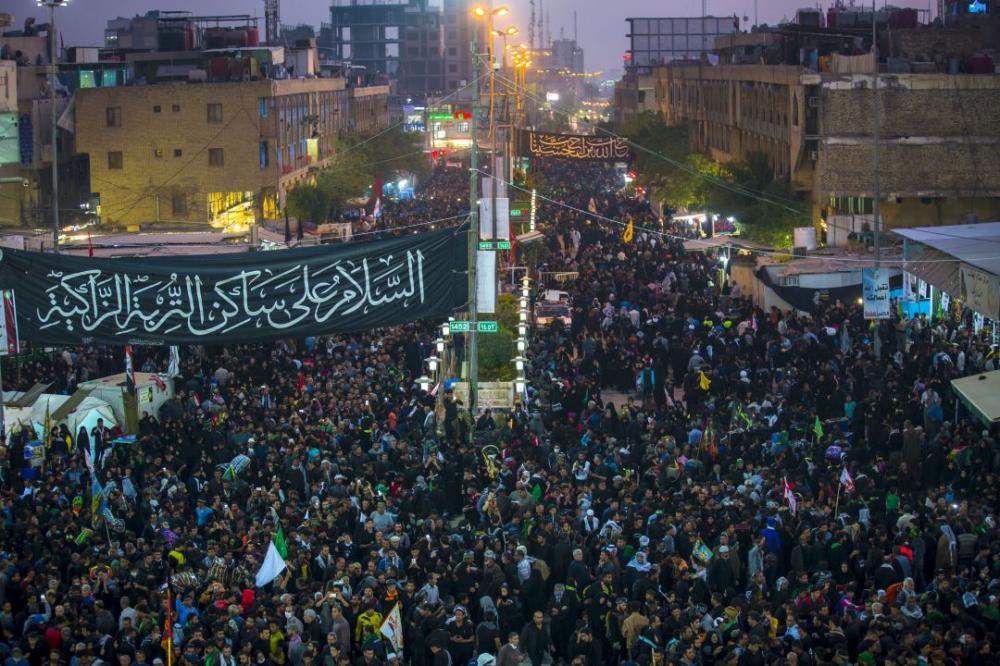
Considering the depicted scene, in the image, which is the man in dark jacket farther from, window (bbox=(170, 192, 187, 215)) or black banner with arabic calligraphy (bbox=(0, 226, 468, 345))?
window (bbox=(170, 192, 187, 215))

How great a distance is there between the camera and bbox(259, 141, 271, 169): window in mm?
53147

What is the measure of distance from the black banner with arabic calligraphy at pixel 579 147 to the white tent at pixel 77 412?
526 inches

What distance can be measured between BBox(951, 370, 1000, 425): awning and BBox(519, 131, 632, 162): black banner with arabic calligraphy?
1297cm

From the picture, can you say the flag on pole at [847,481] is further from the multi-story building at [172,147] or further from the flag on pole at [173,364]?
the multi-story building at [172,147]

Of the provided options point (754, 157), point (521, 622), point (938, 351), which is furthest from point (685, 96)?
point (521, 622)

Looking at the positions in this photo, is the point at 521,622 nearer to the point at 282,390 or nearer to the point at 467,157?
the point at 282,390

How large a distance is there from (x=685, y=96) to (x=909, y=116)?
1301 inches

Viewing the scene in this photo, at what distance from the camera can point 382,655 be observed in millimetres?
12984

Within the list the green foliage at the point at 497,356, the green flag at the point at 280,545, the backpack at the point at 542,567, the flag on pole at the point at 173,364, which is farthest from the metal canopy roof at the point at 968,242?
the flag on pole at the point at 173,364

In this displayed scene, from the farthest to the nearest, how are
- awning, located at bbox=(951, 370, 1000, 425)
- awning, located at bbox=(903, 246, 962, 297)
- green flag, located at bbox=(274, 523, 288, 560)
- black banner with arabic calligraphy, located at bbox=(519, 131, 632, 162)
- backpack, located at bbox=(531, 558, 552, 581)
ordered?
black banner with arabic calligraphy, located at bbox=(519, 131, 632, 162)
awning, located at bbox=(903, 246, 962, 297)
awning, located at bbox=(951, 370, 1000, 425)
green flag, located at bbox=(274, 523, 288, 560)
backpack, located at bbox=(531, 558, 552, 581)

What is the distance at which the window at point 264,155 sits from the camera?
174ft

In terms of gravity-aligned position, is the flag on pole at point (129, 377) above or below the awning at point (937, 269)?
below

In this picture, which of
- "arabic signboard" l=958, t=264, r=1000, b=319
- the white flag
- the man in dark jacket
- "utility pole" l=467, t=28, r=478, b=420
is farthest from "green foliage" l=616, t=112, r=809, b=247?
the man in dark jacket

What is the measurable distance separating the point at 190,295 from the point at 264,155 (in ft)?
118
